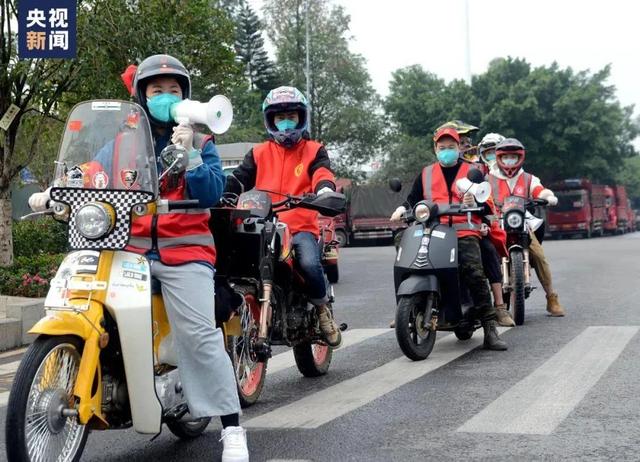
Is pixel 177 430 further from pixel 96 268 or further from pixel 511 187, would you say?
pixel 511 187

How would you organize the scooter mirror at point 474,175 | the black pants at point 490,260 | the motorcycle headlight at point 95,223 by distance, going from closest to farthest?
the motorcycle headlight at point 95,223 → the scooter mirror at point 474,175 → the black pants at point 490,260

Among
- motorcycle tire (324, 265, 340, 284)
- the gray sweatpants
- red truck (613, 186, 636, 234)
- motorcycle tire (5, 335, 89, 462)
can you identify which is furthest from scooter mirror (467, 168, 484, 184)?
red truck (613, 186, 636, 234)

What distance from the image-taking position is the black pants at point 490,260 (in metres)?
Result: 8.84

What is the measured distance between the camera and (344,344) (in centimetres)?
906

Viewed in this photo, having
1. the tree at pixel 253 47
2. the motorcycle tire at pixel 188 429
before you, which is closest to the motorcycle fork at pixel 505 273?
the motorcycle tire at pixel 188 429

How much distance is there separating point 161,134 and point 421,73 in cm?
5446

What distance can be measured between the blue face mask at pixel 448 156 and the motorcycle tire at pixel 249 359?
9.36ft

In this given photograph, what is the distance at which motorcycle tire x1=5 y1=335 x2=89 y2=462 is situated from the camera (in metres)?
3.74

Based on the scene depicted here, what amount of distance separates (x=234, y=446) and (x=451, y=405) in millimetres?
1907

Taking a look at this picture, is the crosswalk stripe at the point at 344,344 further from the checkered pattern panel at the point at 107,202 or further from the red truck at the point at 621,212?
the red truck at the point at 621,212

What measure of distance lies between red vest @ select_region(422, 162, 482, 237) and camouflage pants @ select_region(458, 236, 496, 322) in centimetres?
9

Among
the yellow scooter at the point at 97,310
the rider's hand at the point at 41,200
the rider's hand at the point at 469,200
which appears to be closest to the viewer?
the yellow scooter at the point at 97,310

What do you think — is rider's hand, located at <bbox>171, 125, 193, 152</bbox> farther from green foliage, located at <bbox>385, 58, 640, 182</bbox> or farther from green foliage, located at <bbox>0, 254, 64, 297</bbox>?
green foliage, located at <bbox>385, 58, 640, 182</bbox>

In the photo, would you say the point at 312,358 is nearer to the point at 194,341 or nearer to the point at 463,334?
the point at 463,334
